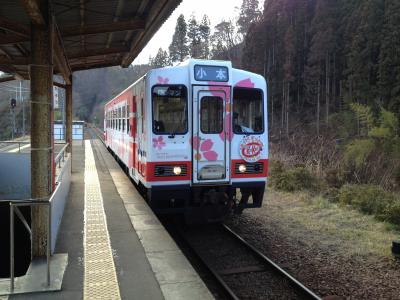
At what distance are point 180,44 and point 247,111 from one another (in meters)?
65.3

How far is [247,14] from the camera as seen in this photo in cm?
6862

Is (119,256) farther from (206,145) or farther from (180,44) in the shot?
(180,44)

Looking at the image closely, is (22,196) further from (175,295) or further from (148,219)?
(175,295)

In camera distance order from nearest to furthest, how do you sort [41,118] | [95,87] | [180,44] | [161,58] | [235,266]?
1. [41,118]
2. [235,266]
3. [180,44]
4. [161,58]
5. [95,87]

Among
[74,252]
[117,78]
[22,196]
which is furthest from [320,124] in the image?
[117,78]

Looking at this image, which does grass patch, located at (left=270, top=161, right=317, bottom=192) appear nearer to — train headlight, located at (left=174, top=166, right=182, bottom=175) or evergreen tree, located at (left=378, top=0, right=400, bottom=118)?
train headlight, located at (left=174, top=166, right=182, bottom=175)

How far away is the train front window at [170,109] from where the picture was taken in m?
8.12

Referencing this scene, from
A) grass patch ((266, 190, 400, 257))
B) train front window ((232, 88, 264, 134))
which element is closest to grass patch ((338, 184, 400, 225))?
grass patch ((266, 190, 400, 257))

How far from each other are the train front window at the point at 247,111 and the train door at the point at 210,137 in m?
0.28

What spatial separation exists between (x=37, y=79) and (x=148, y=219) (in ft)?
10.8

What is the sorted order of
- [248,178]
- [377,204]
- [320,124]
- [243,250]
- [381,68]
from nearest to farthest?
[243,250], [248,178], [377,204], [381,68], [320,124]

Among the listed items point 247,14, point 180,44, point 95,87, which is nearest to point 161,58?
point 180,44

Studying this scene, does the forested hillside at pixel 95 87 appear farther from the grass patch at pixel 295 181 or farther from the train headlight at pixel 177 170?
the train headlight at pixel 177 170

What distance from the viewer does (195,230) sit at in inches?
359
